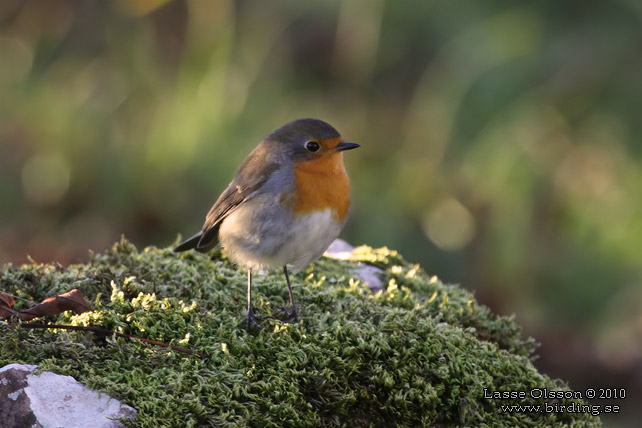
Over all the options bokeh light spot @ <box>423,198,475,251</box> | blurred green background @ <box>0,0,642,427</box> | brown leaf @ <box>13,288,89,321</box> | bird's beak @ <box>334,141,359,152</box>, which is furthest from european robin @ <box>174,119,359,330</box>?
bokeh light spot @ <box>423,198,475,251</box>

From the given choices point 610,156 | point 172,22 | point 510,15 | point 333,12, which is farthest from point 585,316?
point 172,22

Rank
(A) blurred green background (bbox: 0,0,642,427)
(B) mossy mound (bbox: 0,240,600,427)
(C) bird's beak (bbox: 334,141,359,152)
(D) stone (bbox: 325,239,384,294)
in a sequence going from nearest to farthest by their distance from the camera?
(B) mossy mound (bbox: 0,240,600,427)
(C) bird's beak (bbox: 334,141,359,152)
(D) stone (bbox: 325,239,384,294)
(A) blurred green background (bbox: 0,0,642,427)

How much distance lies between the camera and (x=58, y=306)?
265 cm

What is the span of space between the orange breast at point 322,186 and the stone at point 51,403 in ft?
3.99

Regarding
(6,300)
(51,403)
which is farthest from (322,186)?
(51,403)

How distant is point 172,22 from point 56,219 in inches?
145

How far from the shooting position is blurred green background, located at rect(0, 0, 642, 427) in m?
6.20

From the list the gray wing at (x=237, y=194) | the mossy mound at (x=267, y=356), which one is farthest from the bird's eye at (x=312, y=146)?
the mossy mound at (x=267, y=356)

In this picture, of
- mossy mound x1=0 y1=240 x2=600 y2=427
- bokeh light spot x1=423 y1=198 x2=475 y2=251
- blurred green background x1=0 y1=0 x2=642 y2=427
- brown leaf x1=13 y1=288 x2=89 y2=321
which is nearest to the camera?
mossy mound x1=0 y1=240 x2=600 y2=427

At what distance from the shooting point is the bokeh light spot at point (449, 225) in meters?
6.56

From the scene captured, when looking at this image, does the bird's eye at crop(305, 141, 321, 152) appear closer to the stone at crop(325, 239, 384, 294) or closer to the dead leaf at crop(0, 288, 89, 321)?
the stone at crop(325, 239, 384, 294)

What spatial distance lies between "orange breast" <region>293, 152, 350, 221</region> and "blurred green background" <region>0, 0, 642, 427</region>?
2966 millimetres

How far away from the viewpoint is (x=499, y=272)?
6129 millimetres

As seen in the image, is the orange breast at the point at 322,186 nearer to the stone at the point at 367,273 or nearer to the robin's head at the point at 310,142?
the robin's head at the point at 310,142
